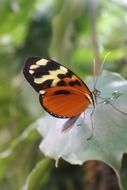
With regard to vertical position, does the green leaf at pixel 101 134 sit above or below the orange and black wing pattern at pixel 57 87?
below

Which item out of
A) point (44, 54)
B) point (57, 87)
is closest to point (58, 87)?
point (57, 87)

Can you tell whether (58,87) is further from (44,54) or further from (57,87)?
(44,54)

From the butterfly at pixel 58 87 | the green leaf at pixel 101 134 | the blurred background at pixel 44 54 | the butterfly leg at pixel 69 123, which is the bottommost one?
the blurred background at pixel 44 54

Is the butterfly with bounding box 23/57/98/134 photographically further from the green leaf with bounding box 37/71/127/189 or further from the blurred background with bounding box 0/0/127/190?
the blurred background with bounding box 0/0/127/190

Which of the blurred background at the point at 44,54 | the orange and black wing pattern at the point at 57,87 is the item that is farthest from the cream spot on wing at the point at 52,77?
the blurred background at the point at 44,54

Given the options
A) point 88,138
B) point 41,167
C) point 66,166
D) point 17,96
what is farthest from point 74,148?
point 17,96

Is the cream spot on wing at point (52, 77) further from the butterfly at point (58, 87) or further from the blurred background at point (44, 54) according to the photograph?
the blurred background at point (44, 54)

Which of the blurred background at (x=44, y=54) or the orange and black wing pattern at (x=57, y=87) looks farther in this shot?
the blurred background at (x=44, y=54)

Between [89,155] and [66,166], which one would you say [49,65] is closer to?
[89,155]
